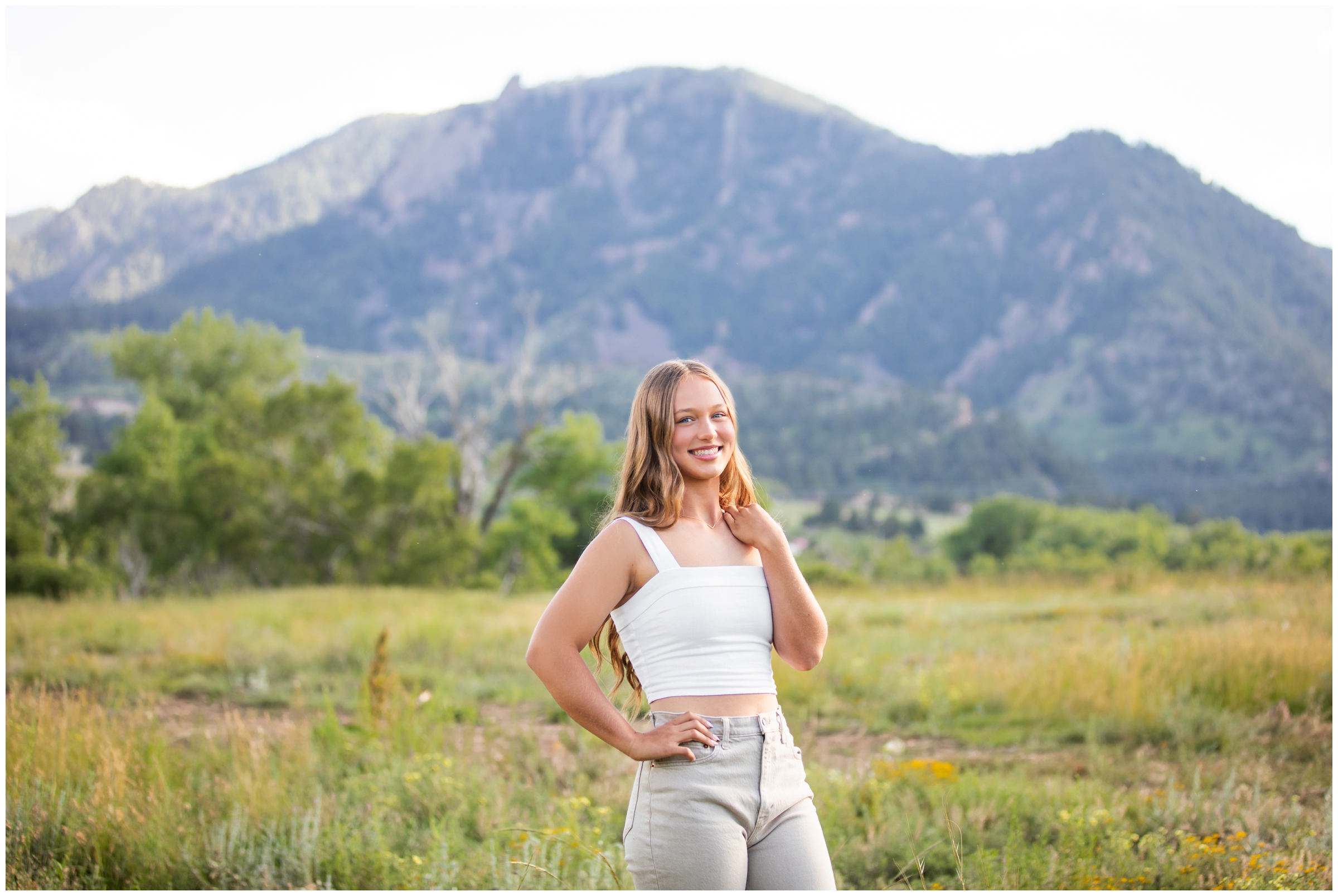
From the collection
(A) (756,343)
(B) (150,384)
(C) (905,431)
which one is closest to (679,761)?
(B) (150,384)

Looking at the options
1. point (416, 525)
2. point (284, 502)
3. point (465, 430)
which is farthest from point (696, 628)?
point (284, 502)

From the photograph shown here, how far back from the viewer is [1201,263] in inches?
6368

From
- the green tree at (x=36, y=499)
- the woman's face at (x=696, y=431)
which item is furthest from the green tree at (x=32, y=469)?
the woman's face at (x=696, y=431)

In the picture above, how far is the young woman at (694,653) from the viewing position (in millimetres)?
1898

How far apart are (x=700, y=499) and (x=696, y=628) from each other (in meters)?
0.34

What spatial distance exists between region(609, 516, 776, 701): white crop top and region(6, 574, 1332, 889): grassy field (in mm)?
978

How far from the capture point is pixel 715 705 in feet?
6.47

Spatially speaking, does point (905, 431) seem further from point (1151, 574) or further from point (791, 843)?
point (791, 843)

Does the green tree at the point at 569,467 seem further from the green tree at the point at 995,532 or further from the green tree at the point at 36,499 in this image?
the green tree at the point at 995,532

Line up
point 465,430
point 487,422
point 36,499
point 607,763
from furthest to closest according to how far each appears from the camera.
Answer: point 36,499 < point 465,430 < point 487,422 < point 607,763

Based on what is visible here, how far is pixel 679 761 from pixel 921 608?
1214 cm

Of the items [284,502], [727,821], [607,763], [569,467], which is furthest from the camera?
[569,467]

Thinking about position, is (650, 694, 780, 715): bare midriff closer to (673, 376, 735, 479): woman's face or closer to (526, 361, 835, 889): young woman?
(526, 361, 835, 889): young woman

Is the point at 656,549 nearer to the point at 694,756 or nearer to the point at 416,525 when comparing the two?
the point at 694,756
